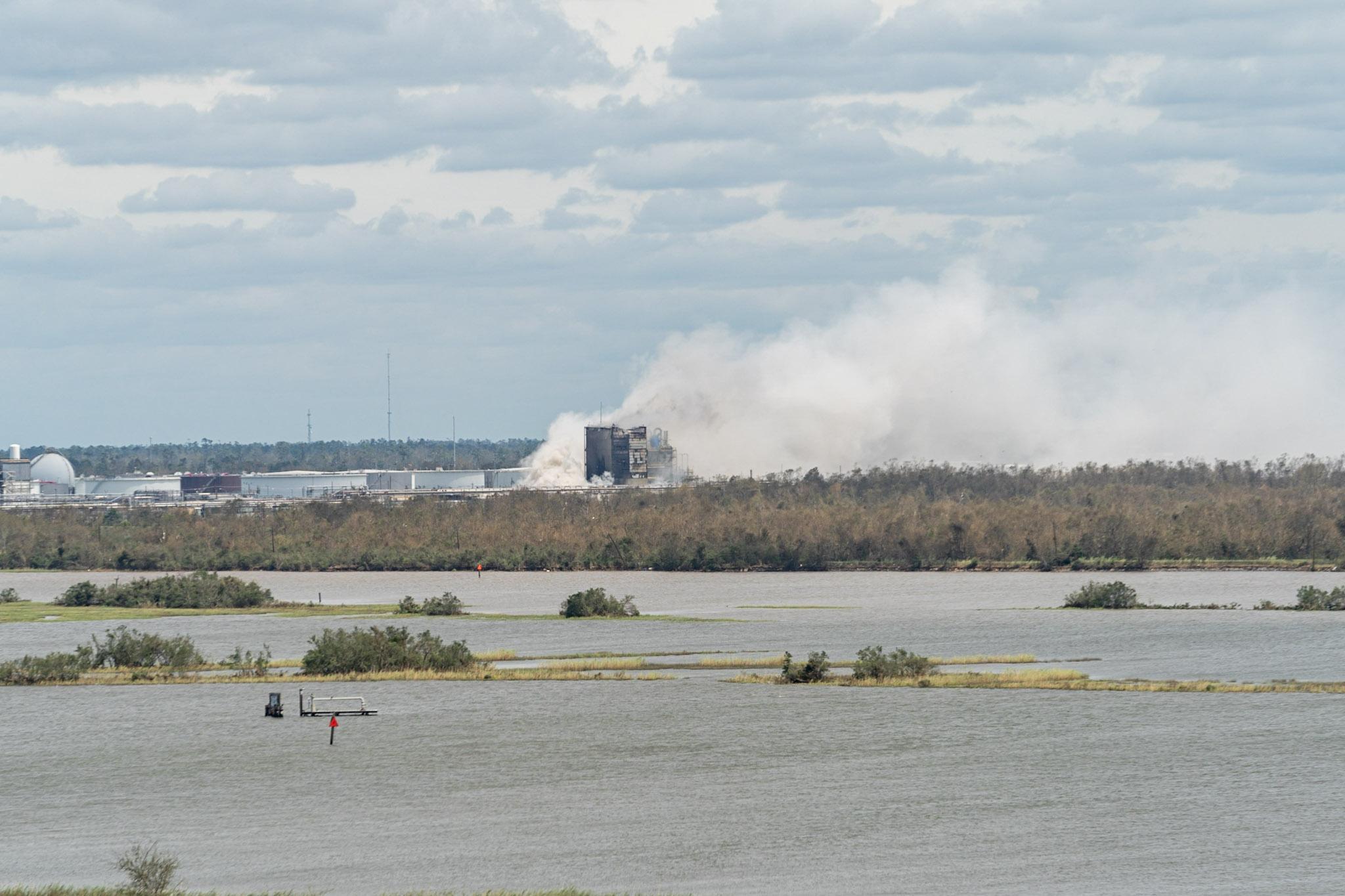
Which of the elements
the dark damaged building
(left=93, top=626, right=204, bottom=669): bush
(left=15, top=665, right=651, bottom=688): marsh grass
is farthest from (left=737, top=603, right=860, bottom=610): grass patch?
the dark damaged building

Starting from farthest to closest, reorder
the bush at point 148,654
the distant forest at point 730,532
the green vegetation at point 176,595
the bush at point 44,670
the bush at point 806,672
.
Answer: the distant forest at point 730,532 → the green vegetation at point 176,595 → the bush at point 148,654 → the bush at point 44,670 → the bush at point 806,672

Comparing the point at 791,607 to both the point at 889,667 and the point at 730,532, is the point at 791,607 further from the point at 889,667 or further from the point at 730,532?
the point at 730,532

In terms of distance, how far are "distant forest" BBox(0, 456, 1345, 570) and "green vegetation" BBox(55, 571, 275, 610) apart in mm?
33520

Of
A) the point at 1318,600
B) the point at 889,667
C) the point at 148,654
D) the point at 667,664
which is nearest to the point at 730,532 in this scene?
the point at 1318,600

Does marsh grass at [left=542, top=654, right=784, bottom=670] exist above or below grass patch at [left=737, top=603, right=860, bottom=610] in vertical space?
below

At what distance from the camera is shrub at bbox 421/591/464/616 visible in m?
88.8

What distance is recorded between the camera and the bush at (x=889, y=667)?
59.6 meters

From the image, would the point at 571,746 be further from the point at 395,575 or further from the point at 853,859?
the point at 395,575

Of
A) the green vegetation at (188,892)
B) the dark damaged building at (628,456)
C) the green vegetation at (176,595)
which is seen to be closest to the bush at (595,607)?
the green vegetation at (176,595)

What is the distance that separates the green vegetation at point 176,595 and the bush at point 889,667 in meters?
46.7

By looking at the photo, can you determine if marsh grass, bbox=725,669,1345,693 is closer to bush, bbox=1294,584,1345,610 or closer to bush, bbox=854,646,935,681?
bush, bbox=854,646,935,681

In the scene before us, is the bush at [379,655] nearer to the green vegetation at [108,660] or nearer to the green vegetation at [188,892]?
the green vegetation at [108,660]

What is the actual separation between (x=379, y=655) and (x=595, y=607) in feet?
78.0

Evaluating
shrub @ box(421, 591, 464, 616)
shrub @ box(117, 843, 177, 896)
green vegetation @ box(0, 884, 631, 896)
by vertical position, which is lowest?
green vegetation @ box(0, 884, 631, 896)
